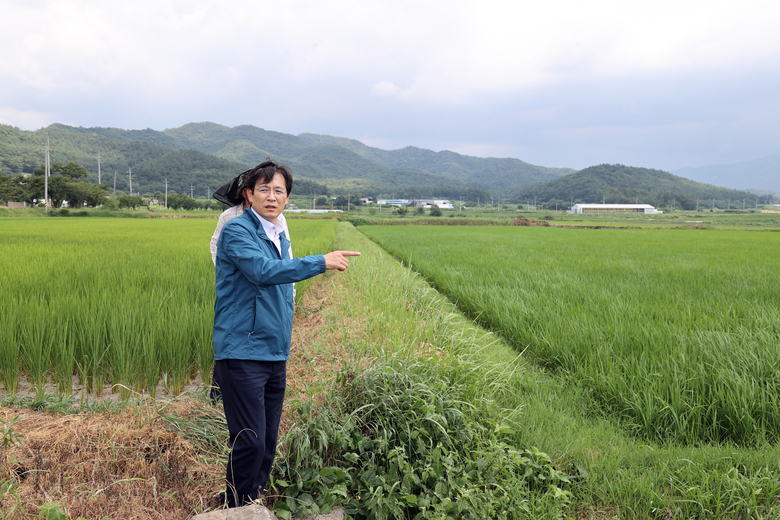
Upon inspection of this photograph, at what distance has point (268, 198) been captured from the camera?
5.87 ft

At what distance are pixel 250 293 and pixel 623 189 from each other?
123 m

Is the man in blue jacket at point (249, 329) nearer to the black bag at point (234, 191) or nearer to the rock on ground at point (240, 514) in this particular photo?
the rock on ground at point (240, 514)

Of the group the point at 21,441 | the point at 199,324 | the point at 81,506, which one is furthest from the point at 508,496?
the point at 199,324

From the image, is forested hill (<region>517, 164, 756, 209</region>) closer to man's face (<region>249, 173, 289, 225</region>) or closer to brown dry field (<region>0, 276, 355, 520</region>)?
man's face (<region>249, 173, 289, 225</region>)

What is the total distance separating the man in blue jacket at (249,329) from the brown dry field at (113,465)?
27 cm

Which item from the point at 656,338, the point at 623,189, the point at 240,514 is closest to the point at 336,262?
the point at 240,514

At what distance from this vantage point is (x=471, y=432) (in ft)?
7.22

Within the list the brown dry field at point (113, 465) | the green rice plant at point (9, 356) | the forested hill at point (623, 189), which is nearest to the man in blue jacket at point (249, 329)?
the brown dry field at point (113, 465)

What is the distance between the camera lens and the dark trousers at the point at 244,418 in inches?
64.7

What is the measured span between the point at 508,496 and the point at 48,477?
2.12m

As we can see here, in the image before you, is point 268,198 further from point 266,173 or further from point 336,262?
point 336,262

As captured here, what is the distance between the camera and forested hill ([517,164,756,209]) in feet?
333

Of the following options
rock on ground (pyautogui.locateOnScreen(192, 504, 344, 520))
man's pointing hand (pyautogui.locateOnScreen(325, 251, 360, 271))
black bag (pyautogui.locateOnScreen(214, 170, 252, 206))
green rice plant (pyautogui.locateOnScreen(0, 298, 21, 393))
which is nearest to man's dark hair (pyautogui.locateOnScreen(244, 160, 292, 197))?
black bag (pyautogui.locateOnScreen(214, 170, 252, 206))

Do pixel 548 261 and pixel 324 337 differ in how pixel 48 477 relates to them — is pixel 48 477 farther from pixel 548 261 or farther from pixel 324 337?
pixel 548 261
